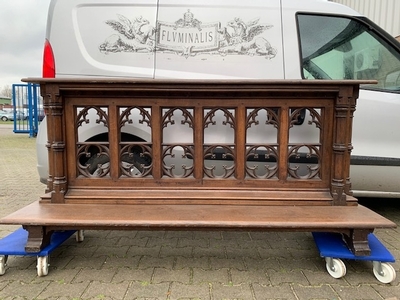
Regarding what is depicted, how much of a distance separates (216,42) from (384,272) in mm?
2274

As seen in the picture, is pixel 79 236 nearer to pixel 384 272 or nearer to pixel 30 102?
pixel 384 272

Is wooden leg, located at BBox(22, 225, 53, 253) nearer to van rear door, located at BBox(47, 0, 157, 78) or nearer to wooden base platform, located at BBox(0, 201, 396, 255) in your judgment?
wooden base platform, located at BBox(0, 201, 396, 255)

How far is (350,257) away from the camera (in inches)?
82.4

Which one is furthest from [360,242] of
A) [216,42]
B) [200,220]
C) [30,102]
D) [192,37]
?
[30,102]

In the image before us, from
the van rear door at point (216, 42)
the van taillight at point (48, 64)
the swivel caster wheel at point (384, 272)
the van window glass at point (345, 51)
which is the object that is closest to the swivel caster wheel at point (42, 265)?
the van taillight at point (48, 64)

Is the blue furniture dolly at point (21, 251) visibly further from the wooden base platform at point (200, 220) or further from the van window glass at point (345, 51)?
the van window glass at point (345, 51)

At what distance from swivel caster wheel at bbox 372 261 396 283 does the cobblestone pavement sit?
A: 0.04 m

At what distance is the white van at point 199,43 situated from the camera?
9.33ft

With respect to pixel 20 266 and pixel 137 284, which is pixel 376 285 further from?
pixel 20 266

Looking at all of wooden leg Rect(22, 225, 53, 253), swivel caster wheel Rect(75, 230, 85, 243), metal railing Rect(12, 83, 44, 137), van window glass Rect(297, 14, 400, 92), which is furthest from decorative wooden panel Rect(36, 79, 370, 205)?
metal railing Rect(12, 83, 44, 137)

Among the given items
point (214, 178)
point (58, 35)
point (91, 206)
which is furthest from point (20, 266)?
point (58, 35)

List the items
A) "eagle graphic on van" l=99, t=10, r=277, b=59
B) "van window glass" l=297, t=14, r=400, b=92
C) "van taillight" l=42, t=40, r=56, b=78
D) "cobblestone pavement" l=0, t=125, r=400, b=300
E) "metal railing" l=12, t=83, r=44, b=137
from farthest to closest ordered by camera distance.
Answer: "metal railing" l=12, t=83, r=44, b=137
"van window glass" l=297, t=14, r=400, b=92
"eagle graphic on van" l=99, t=10, r=277, b=59
"van taillight" l=42, t=40, r=56, b=78
"cobblestone pavement" l=0, t=125, r=400, b=300

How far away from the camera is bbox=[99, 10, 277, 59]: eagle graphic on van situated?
113 inches

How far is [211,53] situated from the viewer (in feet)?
9.50
